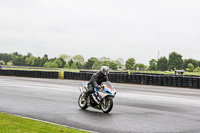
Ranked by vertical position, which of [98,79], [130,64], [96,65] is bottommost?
[98,79]

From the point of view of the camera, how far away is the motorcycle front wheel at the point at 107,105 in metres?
10.7

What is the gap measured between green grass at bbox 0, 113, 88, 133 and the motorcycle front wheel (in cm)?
289

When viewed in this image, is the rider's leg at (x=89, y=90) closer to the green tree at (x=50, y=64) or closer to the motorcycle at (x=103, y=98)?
the motorcycle at (x=103, y=98)

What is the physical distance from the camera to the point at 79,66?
172 meters

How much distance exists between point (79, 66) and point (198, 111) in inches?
6334

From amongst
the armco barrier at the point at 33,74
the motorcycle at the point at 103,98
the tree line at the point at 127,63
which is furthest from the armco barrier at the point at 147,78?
the tree line at the point at 127,63

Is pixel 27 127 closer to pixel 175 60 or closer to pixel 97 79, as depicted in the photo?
pixel 97 79

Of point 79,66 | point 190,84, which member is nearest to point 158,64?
point 79,66

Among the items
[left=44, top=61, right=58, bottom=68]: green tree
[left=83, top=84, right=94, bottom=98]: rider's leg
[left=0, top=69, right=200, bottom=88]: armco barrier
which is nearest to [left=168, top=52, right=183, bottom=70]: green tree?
[left=44, top=61, right=58, bottom=68]: green tree

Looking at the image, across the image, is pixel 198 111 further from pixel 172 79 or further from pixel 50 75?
pixel 50 75

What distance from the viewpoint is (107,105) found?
1090 cm

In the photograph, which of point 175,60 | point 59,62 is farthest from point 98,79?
point 59,62

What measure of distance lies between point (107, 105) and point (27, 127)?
3803mm

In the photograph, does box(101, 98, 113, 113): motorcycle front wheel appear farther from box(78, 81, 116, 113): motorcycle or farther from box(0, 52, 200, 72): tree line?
box(0, 52, 200, 72): tree line
